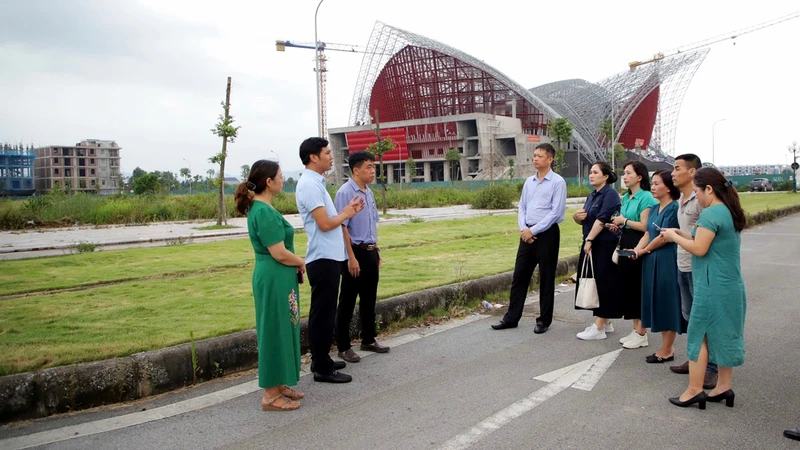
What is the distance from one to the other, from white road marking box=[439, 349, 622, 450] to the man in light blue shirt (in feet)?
4.38

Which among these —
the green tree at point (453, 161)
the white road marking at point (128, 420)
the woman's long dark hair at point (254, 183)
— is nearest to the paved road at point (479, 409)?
the white road marking at point (128, 420)

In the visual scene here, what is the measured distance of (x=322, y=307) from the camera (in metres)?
4.65

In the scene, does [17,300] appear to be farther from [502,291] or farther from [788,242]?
[788,242]

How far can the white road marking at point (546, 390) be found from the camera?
11.4ft

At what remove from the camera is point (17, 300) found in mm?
6793

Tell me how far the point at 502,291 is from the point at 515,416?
459 cm

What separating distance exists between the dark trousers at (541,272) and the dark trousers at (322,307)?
239cm

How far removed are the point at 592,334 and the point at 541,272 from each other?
0.81 metres

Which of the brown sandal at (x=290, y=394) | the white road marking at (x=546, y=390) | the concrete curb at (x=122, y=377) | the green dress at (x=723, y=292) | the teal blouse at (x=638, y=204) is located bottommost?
→ the white road marking at (x=546, y=390)

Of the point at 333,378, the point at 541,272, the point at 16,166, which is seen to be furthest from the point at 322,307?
the point at 16,166

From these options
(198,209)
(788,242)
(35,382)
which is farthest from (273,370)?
(198,209)

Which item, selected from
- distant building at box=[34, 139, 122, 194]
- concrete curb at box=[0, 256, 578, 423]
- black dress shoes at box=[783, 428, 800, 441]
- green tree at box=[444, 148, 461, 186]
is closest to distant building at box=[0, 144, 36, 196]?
distant building at box=[34, 139, 122, 194]

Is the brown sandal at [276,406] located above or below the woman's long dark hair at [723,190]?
below

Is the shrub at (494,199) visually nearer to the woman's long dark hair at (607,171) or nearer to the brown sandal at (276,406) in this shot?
the woman's long dark hair at (607,171)
